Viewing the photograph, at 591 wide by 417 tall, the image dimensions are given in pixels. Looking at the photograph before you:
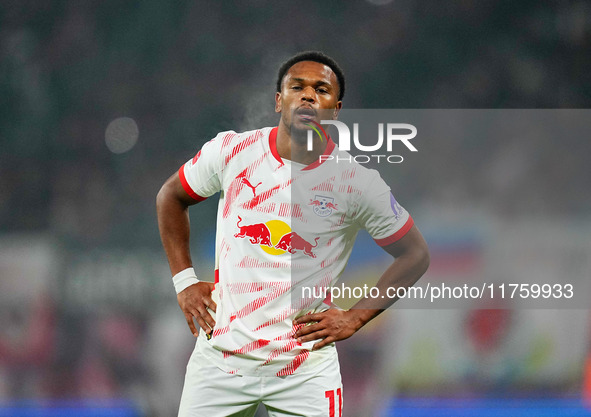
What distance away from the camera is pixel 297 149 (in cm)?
192

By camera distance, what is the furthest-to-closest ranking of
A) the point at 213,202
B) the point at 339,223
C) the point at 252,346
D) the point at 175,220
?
the point at 213,202
the point at 175,220
the point at 339,223
the point at 252,346

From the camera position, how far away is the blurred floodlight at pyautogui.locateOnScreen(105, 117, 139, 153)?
308 centimetres

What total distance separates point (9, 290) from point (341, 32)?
213 centimetres

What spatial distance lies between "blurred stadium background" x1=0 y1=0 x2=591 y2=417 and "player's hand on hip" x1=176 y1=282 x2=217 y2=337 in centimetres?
100

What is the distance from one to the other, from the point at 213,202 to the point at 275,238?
4.26ft

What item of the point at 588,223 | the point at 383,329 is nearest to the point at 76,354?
the point at 383,329

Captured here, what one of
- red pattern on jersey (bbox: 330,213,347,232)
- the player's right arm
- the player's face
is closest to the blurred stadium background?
the player's right arm

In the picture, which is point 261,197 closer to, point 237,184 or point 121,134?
point 237,184

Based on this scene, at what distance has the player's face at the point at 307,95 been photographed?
1.92 m

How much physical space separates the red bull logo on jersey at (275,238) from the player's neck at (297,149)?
0.22 m

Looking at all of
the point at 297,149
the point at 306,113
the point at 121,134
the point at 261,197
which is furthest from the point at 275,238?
the point at 121,134

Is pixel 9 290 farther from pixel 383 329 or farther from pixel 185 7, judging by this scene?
pixel 383 329

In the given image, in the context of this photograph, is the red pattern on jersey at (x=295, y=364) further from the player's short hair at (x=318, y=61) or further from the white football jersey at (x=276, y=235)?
the player's short hair at (x=318, y=61)

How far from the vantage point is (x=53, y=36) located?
312cm
